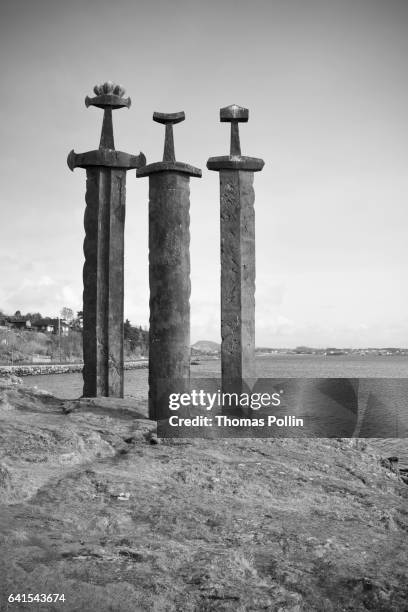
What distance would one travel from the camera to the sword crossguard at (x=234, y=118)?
9688mm

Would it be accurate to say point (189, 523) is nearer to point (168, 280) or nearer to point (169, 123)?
point (168, 280)

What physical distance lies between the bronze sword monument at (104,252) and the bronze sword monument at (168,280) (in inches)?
49.9

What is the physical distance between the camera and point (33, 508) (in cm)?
507

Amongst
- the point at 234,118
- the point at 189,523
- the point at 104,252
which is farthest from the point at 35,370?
the point at 189,523

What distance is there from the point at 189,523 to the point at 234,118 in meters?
7.00

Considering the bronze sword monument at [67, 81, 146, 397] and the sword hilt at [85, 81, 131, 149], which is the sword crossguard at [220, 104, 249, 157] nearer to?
the bronze sword monument at [67, 81, 146, 397]

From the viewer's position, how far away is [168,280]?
30.0 feet

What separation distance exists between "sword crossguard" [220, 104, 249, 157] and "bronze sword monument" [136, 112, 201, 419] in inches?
37.5

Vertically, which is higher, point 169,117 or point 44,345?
point 169,117

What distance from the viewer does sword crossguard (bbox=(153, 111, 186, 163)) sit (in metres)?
9.49

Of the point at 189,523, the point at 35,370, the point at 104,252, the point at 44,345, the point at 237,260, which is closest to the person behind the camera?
the point at 189,523

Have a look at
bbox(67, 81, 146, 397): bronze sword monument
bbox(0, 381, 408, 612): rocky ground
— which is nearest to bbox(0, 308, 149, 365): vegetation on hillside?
bbox(67, 81, 146, 397): bronze sword monument

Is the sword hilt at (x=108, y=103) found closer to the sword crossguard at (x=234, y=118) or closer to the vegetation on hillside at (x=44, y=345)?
the sword crossguard at (x=234, y=118)

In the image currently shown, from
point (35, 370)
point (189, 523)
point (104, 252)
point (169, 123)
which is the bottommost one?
point (35, 370)
